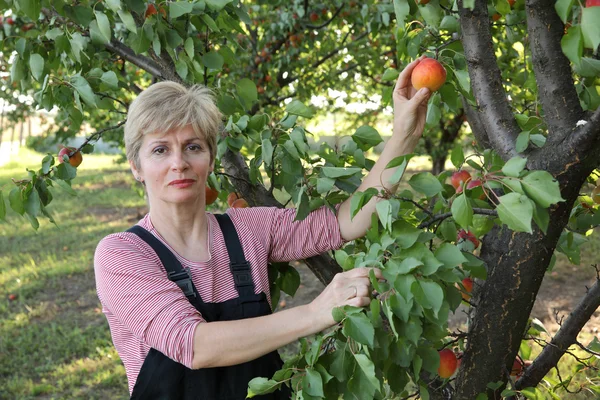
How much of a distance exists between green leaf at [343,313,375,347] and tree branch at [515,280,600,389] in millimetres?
1069

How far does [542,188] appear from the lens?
1.13 meters

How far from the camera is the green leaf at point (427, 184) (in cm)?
139

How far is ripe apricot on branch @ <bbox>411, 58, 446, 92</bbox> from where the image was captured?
160 cm

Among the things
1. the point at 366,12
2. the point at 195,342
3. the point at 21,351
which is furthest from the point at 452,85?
the point at 21,351

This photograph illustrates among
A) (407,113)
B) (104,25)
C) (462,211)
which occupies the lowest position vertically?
(462,211)

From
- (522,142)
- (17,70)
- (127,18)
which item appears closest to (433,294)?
(522,142)

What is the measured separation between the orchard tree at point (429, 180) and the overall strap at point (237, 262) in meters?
0.21

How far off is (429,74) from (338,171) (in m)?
0.34

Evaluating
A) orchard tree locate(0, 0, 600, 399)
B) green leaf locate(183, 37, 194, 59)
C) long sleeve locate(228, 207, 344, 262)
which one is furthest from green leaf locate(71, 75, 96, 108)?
long sleeve locate(228, 207, 344, 262)

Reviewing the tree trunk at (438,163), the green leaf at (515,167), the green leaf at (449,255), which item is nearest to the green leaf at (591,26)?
the green leaf at (515,167)

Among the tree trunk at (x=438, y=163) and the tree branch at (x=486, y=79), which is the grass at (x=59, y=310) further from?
the tree trunk at (x=438, y=163)

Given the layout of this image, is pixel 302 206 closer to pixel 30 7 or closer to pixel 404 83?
pixel 404 83

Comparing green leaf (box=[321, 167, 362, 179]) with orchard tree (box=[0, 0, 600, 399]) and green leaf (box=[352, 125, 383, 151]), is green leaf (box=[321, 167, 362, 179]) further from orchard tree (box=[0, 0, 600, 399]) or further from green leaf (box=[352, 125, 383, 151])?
green leaf (box=[352, 125, 383, 151])

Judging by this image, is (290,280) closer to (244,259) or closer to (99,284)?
(244,259)
